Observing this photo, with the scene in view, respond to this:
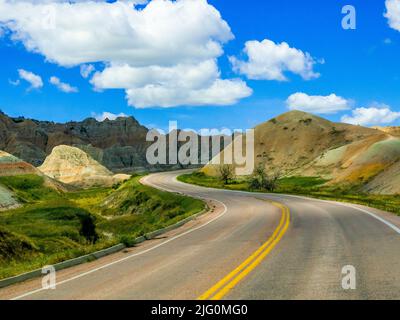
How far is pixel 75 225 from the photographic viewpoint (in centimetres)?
3694

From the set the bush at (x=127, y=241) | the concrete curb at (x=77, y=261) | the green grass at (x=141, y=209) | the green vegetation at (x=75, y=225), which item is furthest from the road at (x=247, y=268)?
the green grass at (x=141, y=209)

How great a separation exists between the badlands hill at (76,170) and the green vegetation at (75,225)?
46.6 meters

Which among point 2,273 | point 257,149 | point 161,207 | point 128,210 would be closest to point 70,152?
point 257,149

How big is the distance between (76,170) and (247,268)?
125 metres

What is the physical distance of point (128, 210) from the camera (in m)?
61.3

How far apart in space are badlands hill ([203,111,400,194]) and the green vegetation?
28.2 m

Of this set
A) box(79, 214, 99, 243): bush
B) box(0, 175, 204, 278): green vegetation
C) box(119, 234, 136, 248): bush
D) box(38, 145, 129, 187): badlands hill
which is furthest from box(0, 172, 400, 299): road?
box(38, 145, 129, 187): badlands hill

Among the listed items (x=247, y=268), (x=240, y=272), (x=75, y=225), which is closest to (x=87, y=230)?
(x=75, y=225)

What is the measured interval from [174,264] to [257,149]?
412 feet

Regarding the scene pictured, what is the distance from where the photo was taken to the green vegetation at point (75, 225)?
19.3 metres

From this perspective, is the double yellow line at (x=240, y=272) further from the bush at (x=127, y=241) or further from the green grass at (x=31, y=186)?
the green grass at (x=31, y=186)

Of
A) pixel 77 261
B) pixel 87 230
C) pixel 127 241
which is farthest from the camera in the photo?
pixel 87 230

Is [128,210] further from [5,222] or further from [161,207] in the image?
[5,222]

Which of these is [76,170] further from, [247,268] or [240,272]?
[240,272]
